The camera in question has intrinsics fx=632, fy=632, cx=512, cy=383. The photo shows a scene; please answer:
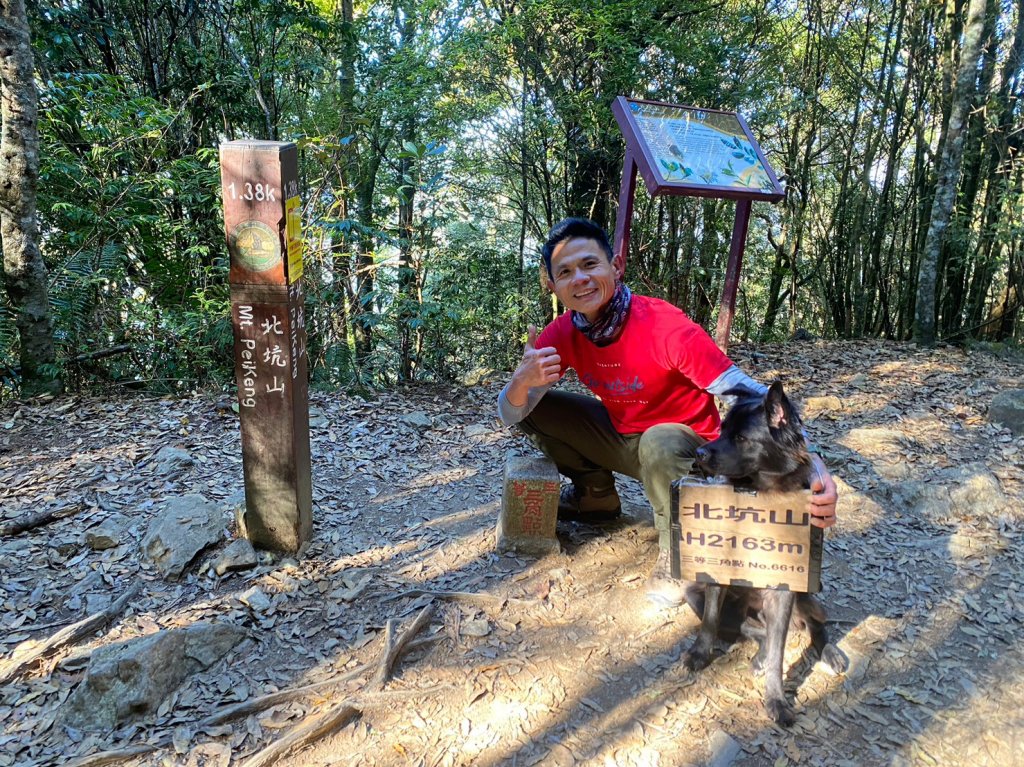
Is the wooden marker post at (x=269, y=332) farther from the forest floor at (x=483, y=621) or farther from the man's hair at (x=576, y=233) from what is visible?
the man's hair at (x=576, y=233)

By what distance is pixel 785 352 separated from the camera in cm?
738

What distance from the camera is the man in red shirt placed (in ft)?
A: 8.40

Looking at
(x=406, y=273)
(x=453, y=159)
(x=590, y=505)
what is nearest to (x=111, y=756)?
(x=590, y=505)

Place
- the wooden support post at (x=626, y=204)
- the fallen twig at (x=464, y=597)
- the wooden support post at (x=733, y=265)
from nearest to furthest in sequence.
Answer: the fallen twig at (x=464, y=597)
the wooden support post at (x=626, y=204)
the wooden support post at (x=733, y=265)

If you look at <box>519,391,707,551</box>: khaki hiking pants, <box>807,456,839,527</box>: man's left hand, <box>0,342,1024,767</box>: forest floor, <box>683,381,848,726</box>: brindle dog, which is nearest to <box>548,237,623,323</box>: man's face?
<box>519,391,707,551</box>: khaki hiking pants

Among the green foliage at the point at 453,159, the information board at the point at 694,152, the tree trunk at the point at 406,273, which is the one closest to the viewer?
the information board at the point at 694,152

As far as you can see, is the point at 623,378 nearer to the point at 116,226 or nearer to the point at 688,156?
the point at 688,156

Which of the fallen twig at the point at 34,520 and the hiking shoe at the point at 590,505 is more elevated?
the hiking shoe at the point at 590,505

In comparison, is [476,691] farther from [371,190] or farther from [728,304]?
[371,190]

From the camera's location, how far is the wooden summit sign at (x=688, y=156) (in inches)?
167

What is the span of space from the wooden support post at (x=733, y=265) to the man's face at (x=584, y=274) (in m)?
2.52

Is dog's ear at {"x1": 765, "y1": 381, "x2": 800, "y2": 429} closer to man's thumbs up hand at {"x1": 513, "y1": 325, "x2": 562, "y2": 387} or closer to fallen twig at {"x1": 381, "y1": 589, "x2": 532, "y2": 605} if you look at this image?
man's thumbs up hand at {"x1": 513, "y1": 325, "x2": 562, "y2": 387}

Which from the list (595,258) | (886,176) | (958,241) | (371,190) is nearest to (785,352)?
(958,241)

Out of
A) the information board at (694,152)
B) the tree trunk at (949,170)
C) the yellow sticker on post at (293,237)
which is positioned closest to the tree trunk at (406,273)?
the information board at (694,152)
